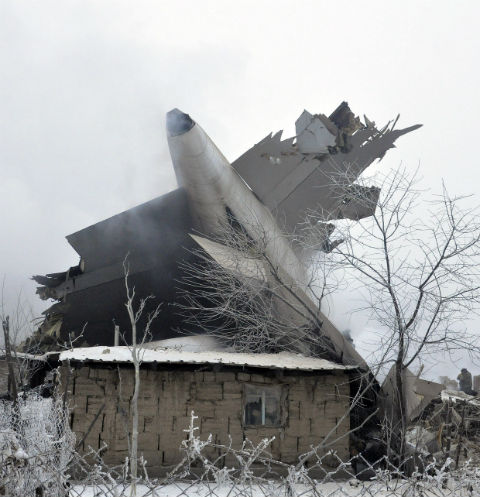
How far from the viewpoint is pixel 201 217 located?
18.7 metres

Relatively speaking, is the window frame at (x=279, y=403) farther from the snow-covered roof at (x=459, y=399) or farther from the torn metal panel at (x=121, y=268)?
the torn metal panel at (x=121, y=268)

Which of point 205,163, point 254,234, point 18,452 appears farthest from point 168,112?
point 18,452

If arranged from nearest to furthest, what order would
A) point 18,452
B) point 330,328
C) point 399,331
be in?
point 18,452, point 399,331, point 330,328

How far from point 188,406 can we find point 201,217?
703cm

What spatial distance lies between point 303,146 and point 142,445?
11716 millimetres

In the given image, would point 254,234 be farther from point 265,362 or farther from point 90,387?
point 90,387

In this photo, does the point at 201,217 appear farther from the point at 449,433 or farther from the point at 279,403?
the point at 449,433

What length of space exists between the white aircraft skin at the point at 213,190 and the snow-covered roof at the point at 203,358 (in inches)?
111

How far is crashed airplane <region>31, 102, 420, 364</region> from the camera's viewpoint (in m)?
18.3

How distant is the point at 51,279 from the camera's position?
817 inches

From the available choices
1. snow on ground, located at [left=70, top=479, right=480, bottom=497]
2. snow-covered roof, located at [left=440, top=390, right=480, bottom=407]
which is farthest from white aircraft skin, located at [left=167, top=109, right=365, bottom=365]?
snow on ground, located at [left=70, top=479, right=480, bottom=497]

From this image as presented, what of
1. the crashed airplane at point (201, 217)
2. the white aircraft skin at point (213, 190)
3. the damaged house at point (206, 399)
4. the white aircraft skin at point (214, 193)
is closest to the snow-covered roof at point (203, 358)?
the damaged house at point (206, 399)

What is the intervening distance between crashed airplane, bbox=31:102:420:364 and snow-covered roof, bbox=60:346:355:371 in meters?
3.69

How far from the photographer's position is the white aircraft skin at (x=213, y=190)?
53.4 feet
